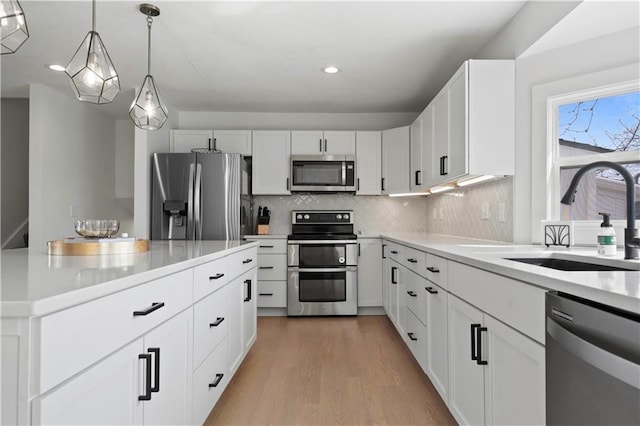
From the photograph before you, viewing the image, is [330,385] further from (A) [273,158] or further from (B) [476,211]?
(A) [273,158]

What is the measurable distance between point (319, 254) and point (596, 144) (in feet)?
8.61

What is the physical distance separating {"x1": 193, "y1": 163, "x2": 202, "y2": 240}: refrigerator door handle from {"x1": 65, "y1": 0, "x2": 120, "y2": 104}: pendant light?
188cm

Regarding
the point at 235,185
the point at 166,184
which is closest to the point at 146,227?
the point at 166,184

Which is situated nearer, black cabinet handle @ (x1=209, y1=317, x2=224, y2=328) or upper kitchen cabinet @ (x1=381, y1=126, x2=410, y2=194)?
black cabinet handle @ (x1=209, y1=317, x2=224, y2=328)

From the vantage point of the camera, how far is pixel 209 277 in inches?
71.0

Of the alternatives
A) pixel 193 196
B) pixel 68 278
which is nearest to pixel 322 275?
pixel 193 196

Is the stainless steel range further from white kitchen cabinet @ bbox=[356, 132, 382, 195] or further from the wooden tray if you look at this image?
the wooden tray

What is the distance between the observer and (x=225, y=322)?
2.10 metres

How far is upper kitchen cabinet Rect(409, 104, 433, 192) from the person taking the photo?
327 centimetres

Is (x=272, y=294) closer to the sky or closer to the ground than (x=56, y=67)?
closer to the ground

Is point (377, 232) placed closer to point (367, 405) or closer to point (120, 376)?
point (367, 405)

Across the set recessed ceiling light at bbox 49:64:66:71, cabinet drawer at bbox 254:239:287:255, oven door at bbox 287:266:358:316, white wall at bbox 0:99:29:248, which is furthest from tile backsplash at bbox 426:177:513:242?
white wall at bbox 0:99:29:248

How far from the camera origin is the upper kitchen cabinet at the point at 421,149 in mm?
3270

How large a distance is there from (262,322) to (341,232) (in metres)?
1.38
